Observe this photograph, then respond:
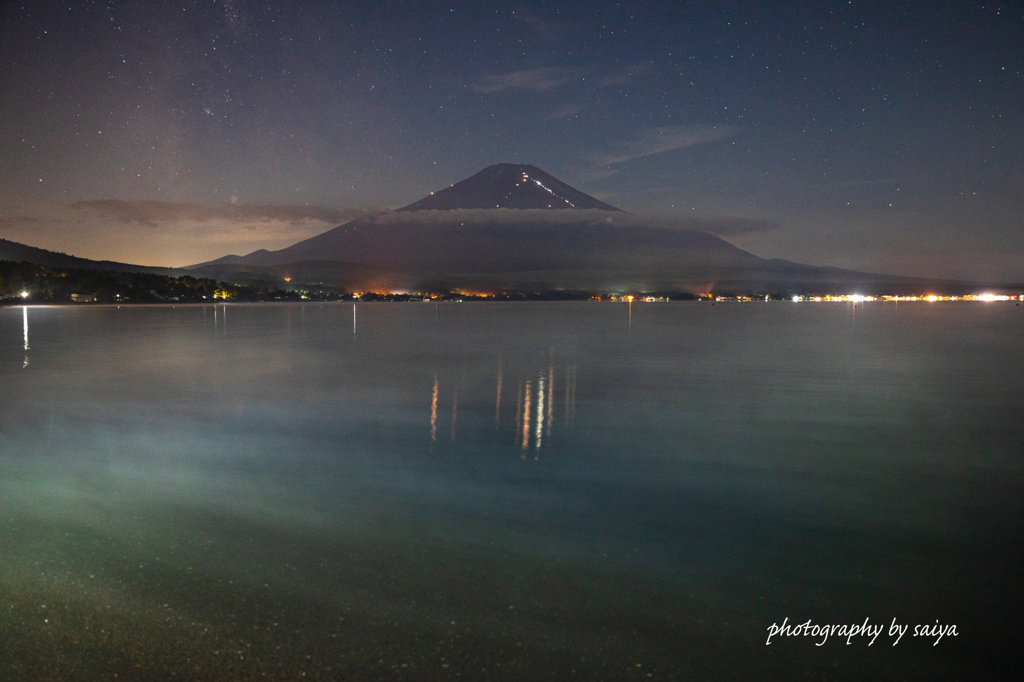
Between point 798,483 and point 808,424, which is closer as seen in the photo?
point 798,483

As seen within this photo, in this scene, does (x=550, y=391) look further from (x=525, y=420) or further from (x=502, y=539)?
(x=502, y=539)

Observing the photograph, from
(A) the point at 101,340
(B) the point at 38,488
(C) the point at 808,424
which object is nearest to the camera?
(B) the point at 38,488

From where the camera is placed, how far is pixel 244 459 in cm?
853

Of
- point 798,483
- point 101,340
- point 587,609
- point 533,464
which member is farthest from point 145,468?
point 101,340

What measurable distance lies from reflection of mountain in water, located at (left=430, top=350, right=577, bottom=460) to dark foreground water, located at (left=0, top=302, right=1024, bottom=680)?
0.13 m

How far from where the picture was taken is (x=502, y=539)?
5598mm

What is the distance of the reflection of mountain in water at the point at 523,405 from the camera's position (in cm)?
1046

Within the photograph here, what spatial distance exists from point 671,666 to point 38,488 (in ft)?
21.0

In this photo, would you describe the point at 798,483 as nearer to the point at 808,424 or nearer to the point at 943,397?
A: the point at 808,424

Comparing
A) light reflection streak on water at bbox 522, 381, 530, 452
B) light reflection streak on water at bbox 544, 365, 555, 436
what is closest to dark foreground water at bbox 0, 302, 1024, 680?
light reflection streak on water at bbox 522, 381, 530, 452

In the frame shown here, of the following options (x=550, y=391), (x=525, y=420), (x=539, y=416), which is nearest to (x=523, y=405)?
(x=539, y=416)

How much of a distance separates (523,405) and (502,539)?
313 inches

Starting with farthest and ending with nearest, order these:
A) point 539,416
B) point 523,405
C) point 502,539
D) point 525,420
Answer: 1. point 523,405
2. point 539,416
3. point 525,420
4. point 502,539

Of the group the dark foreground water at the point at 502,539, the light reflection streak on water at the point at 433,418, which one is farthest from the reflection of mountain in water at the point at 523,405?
the dark foreground water at the point at 502,539
